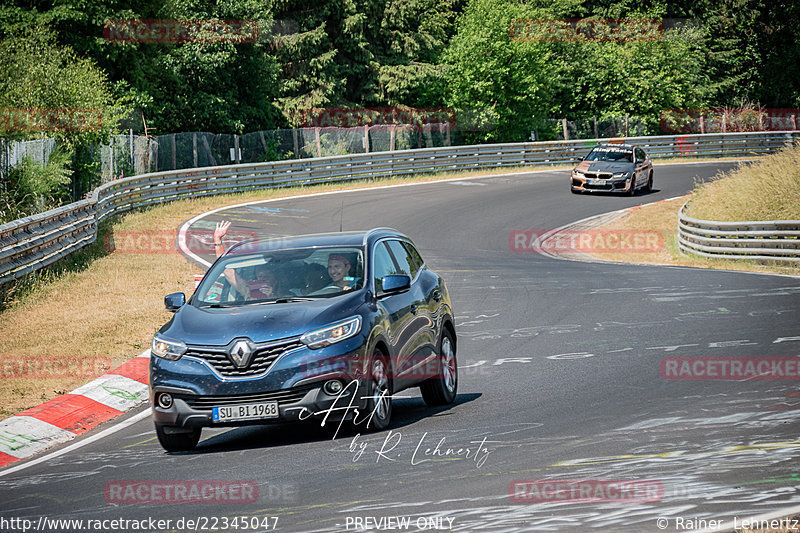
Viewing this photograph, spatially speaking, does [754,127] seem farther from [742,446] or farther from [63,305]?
[742,446]

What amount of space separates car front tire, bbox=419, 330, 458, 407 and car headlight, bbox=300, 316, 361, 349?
176 centimetres

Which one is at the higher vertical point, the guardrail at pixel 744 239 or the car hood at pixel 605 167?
the car hood at pixel 605 167

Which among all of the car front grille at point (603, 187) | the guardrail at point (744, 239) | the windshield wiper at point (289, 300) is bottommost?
the guardrail at point (744, 239)

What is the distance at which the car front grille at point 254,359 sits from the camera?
8195 millimetres

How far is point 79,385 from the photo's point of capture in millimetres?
11922

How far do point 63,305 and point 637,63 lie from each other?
167 feet

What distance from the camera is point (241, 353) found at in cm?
818

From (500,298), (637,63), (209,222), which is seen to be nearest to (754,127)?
(637,63)

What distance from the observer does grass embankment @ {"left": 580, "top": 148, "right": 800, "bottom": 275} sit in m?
24.0

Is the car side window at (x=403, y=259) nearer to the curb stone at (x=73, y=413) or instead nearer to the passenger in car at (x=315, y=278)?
the passenger in car at (x=315, y=278)

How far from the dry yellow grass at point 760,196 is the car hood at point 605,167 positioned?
6042mm

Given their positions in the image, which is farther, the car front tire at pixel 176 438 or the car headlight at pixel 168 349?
the car front tire at pixel 176 438

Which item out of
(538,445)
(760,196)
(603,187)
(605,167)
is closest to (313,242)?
(538,445)
